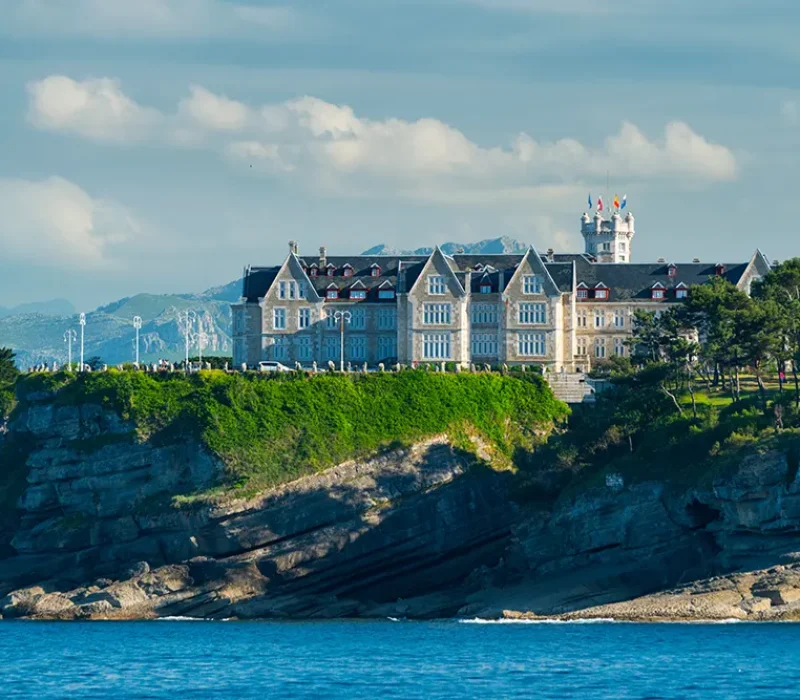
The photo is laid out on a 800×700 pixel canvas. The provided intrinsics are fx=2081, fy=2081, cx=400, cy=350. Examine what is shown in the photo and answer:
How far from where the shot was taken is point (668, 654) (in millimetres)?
97125

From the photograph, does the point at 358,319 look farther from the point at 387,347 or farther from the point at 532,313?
the point at 532,313

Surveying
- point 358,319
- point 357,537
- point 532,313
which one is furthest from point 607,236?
point 357,537

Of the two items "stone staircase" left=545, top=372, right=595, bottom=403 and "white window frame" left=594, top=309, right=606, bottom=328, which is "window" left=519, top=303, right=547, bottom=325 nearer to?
"white window frame" left=594, top=309, right=606, bottom=328

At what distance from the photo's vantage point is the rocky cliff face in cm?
11562

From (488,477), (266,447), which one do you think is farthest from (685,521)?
(266,447)

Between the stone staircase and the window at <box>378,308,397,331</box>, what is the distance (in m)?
14.4

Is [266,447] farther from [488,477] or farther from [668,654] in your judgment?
[668,654]

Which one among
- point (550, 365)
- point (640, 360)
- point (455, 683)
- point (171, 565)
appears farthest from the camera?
point (550, 365)

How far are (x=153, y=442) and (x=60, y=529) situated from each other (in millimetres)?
7908

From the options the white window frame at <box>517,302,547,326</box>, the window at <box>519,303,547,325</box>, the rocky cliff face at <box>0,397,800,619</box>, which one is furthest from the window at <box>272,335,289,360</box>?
the rocky cliff face at <box>0,397,800,619</box>

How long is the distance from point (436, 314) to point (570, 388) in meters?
12.6

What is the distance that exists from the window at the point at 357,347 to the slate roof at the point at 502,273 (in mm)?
3022

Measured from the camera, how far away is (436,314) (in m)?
150

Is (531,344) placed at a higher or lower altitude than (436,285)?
lower
